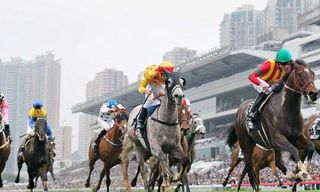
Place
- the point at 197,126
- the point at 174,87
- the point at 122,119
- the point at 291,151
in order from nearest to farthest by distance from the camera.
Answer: the point at 291,151, the point at 174,87, the point at 197,126, the point at 122,119

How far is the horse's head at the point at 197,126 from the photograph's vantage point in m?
12.1

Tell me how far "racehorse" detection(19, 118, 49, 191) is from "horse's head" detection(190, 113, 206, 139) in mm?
3950

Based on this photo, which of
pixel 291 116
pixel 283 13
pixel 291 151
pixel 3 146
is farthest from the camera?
pixel 283 13

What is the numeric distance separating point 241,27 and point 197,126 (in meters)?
155

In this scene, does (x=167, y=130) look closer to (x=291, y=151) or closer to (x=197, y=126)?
(x=291, y=151)

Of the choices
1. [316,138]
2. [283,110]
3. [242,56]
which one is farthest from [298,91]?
[242,56]

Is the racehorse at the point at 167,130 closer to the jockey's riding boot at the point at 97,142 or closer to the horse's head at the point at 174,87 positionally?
the horse's head at the point at 174,87

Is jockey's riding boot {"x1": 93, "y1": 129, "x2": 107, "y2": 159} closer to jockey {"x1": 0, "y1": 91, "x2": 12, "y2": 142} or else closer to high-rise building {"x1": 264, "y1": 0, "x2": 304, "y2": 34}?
jockey {"x1": 0, "y1": 91, "x2": 12, "y2": 142}

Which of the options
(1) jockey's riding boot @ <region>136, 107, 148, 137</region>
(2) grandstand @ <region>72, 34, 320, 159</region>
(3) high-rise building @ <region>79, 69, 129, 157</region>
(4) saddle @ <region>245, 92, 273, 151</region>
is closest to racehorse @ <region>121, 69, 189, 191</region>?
(1) jockey's riding boot @ <region>136, 107, 148, 137</region>

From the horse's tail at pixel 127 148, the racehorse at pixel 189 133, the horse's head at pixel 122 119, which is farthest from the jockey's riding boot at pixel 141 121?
the horse's head at pixel 122 119

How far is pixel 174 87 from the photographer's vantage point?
9.17 metres

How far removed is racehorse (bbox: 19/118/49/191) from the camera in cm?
1391

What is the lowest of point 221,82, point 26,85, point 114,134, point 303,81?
point 114,134

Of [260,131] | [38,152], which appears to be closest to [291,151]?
[260,131]
